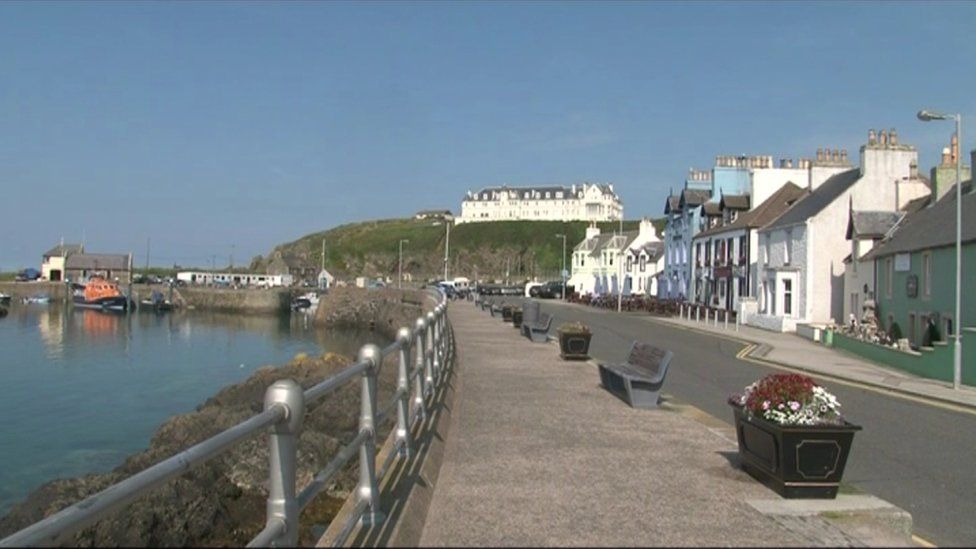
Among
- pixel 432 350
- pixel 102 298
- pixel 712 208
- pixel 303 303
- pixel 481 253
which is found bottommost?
pixel 303 303

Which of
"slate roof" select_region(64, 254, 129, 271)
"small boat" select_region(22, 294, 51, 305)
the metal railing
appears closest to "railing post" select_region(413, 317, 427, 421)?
the metal railing

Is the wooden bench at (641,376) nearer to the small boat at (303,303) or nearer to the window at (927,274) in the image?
the window at (927,274)

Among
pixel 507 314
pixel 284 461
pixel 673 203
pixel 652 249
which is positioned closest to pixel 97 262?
pixel 652 249

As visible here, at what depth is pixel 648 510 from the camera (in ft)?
22.0

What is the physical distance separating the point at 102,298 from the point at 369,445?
112m

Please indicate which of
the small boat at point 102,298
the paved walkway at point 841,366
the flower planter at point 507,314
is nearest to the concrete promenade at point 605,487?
the paved walkway at point 841,366

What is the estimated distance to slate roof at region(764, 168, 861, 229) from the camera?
142 ft

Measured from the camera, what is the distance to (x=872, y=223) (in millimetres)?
39781

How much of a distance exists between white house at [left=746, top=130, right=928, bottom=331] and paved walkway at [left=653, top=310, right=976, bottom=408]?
2.92 m

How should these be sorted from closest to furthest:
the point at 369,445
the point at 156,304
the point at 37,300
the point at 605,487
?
the point at 369,445 → the point at 605,487 → the point at 156,304 → the point at 37,300

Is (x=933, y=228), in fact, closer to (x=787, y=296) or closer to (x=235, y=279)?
(x=787, y=296)

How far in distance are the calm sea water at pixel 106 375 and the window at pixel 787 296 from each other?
28.0m

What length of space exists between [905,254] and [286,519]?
111 ft

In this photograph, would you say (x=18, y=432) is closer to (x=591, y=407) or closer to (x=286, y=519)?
(x=591, y=407)
